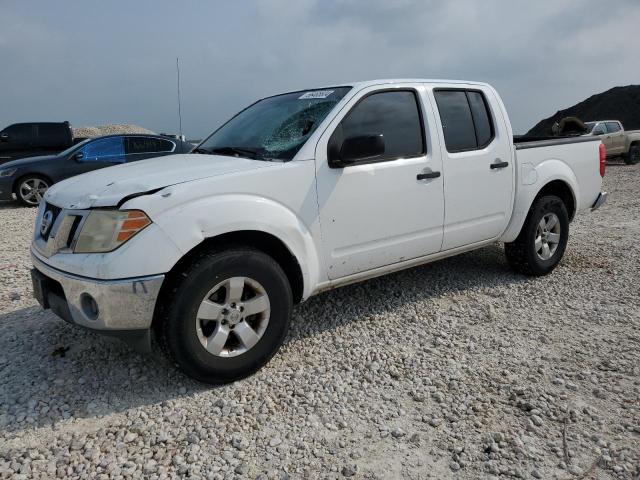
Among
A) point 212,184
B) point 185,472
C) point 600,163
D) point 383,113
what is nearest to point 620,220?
point 600,163

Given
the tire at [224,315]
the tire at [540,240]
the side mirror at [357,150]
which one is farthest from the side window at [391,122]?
the tire at [540,240]

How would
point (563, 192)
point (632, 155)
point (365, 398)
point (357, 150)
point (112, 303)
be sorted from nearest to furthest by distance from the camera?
point (112, 303)
point (365, 398)
point (357, 150)
point (563, 192)
point (632, 155)

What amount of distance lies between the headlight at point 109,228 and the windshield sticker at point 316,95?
166 cm

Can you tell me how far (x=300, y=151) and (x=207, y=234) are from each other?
2.79 ft

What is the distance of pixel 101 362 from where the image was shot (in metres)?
3.29

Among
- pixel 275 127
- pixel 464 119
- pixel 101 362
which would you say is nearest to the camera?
pixel 101 362

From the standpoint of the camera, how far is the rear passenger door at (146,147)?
1004cm

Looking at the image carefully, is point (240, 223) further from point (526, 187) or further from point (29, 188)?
point (29, 188)

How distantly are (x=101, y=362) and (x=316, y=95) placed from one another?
2.36 metres

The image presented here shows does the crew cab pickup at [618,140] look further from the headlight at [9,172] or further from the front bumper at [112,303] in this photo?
the front bumper at [112,303]

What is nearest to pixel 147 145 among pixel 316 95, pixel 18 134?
pixel 18 134

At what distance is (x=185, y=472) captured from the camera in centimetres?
230

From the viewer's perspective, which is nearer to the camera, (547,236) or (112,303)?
(112,303)

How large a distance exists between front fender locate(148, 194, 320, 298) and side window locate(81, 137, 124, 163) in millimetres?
7899
